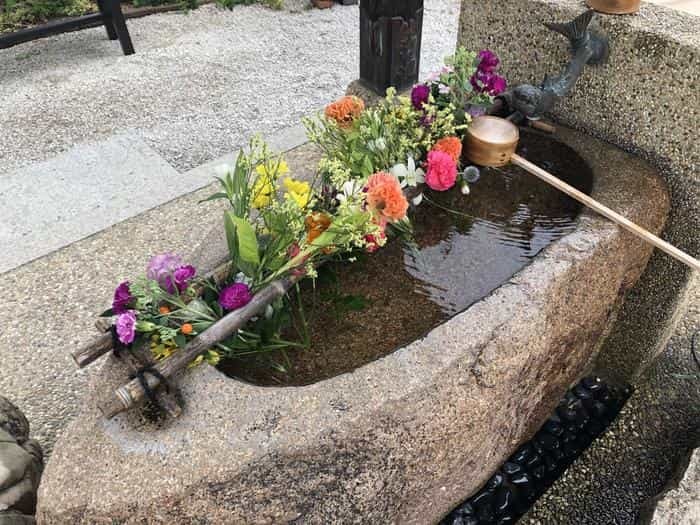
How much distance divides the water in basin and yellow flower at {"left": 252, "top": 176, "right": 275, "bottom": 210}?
1.01 ft

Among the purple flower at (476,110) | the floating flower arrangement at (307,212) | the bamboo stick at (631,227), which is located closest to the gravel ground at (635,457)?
the bamboo stick at (631,227)

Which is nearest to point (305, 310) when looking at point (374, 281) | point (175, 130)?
point (374, 281)

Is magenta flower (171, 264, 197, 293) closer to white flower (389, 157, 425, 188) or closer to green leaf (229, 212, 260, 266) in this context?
green leaf (229, 212, 260, 266)

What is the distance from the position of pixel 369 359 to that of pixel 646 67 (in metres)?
1.41

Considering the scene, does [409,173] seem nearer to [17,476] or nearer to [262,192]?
[262,192]

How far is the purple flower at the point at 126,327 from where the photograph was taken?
1325 mm

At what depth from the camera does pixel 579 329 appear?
181cm

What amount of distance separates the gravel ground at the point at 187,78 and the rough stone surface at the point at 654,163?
2021 mm

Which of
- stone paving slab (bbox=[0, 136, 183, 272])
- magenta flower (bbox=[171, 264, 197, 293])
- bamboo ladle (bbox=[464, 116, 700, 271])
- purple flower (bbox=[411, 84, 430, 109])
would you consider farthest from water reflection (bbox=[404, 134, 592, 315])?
stone paving slab (bbox=[0, 136, 183, 272])

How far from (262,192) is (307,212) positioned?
16 cm

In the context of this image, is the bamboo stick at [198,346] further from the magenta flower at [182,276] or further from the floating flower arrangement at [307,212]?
the magenta flower at [182,276]

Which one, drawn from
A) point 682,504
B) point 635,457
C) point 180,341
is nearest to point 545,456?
point 635,457

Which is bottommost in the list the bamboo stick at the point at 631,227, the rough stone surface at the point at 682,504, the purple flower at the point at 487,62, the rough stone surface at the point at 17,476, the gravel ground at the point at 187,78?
the gravel ground at the point at 187,78

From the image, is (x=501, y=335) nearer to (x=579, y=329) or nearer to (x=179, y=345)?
(x=579, y=329)
